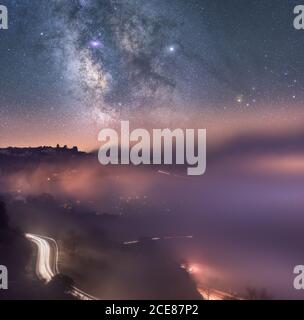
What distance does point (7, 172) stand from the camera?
71.6m

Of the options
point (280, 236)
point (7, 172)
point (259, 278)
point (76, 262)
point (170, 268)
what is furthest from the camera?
point (280, 236)

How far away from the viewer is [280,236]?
198000 millimetres

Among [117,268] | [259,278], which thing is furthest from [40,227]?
[259,278]
